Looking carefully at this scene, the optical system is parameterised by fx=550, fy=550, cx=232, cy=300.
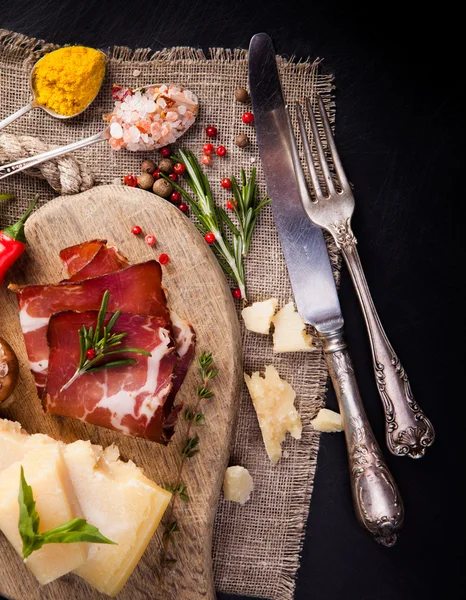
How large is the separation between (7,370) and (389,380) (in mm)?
1472

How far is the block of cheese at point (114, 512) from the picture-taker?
1924 mm

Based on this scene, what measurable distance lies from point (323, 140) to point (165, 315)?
3.19 ft

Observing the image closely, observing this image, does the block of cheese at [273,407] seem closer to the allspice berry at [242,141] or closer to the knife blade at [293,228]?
the knife blade at [293,228]

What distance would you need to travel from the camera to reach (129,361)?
1996mm

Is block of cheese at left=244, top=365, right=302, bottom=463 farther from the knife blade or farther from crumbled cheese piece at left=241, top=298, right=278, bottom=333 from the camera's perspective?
the knife blade

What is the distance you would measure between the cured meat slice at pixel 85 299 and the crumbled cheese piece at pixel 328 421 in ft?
2.41

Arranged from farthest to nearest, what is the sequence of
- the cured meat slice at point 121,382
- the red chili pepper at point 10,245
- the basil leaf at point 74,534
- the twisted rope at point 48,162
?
the twisted rope at point 48,162 → the red chili pepper at point 10,245 → the cured meat slice at point 121,382 → the basil leaf at point 74,534

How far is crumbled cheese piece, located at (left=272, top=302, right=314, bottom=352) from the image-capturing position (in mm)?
2217

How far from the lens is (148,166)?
7.41 feet

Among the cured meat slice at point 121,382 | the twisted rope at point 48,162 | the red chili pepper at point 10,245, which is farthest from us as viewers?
the twisted rope at point 48,162

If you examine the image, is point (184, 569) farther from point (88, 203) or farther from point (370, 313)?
point (88, 203)

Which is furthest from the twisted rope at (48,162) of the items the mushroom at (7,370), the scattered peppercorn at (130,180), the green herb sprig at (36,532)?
the green herb sprig at (36,532)

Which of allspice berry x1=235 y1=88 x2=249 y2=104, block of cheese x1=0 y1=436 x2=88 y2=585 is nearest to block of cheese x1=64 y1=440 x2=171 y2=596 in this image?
block of cheese x1=0 y1=436 x2=88 y2=585

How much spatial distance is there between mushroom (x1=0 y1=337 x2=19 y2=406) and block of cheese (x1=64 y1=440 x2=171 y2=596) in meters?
0.34
